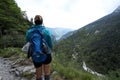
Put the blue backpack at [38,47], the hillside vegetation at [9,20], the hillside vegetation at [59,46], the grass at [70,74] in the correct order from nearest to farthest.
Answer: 1. the blue backpack at [38,47]
2. the grass at [70,74]
3. the hillside vegetation at [59,46]
4. the hillside vegetation at [9,20]

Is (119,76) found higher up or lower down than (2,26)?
lower down

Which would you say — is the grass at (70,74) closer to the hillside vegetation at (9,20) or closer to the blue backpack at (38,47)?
the blue backpack at (38,47)

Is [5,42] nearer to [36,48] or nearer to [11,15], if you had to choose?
[11,15]

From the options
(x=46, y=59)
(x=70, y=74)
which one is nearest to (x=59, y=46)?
(x=70, y=74)

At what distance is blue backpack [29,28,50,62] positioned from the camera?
19.9 ft

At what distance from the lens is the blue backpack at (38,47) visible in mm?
6070

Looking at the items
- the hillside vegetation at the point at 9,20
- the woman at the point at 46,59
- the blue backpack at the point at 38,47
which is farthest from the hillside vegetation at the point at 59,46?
the blue backpack at the point at 38,47

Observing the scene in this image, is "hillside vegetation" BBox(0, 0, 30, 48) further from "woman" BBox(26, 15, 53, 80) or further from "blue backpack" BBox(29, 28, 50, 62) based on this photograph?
"blue backpack" BBox(29, 28, 50, 62)

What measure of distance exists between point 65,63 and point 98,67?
119 m

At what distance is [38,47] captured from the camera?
6.10 metres

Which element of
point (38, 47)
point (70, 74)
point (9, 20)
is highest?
point (9, 20)

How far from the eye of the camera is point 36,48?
610 centimetres

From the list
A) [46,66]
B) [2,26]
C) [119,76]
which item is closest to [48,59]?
[46,66]

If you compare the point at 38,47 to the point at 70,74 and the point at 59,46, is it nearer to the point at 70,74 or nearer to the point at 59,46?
the point at 70,74
